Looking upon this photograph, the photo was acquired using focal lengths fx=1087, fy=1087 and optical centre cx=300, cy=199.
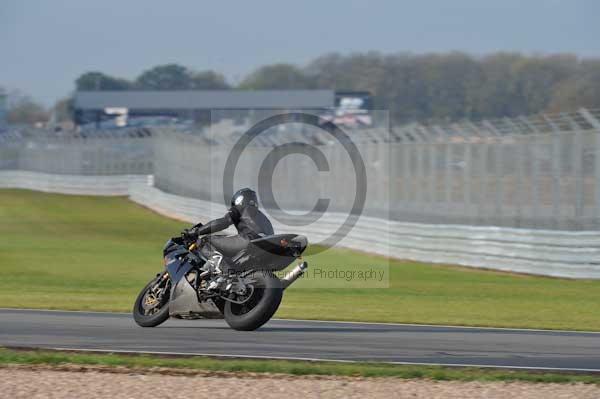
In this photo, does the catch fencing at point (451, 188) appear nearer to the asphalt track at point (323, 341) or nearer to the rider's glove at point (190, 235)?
the asphalt track at point (323, 341)

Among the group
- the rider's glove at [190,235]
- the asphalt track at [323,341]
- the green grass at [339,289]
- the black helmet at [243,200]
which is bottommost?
the green grass at [339,289]

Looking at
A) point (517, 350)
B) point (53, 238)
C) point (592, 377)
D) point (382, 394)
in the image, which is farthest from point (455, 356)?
point (53, 238)

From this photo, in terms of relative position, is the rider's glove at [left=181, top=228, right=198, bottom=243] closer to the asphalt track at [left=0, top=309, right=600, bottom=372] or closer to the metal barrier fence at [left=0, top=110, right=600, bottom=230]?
the asphalt track at [left=0, top=309, right=600, bottom=372]

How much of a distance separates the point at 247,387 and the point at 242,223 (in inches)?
125

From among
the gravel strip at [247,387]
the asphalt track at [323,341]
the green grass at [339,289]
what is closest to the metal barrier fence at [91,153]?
the green grass at [339,289]

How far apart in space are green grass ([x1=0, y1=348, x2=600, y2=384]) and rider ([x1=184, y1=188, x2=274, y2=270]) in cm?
185

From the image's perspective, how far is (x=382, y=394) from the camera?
8.19 metres

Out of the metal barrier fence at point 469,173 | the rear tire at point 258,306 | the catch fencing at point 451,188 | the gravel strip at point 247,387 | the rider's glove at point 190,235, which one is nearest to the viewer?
the gravel strip at point 247,387

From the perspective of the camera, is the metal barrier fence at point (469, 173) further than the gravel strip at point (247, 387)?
Yes

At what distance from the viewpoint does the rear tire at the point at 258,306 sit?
10984 millimetres

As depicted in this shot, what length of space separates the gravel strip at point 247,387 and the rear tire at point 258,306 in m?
2.13

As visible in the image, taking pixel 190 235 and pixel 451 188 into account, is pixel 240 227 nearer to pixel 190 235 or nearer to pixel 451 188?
pixel 190 235

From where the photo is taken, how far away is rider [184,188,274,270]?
11.3m

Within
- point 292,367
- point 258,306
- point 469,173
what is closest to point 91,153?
point 469,173
